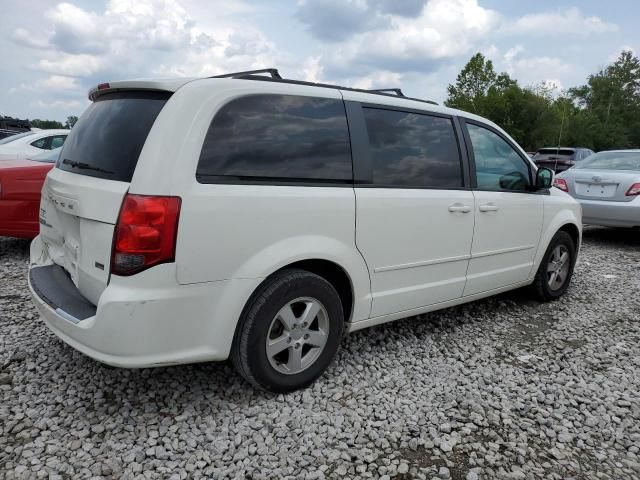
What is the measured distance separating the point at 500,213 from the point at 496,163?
1.40 feet

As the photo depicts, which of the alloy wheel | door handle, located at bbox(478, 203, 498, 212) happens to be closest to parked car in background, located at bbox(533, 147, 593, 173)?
door handle, located at bbox(478, 203, 498, 212)

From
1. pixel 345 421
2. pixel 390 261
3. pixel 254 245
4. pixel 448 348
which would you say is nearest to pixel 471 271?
pixel 448 348

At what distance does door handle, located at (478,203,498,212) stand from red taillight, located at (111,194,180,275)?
235 cm

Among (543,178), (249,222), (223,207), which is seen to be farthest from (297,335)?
(543,178)

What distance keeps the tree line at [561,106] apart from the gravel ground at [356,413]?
34.6 m

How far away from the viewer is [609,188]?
7570 mm

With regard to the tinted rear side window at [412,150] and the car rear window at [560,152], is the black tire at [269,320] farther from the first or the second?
the car rear window at [560,152]

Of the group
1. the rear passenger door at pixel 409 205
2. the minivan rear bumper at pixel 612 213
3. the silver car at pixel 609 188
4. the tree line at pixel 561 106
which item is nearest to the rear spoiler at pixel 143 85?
the rear passenger door at pixel 409 205

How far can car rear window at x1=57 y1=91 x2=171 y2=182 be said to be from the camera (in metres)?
2.49

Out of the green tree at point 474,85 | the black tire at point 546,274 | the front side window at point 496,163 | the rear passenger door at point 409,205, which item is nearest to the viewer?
the rear passenger door at point 409,205

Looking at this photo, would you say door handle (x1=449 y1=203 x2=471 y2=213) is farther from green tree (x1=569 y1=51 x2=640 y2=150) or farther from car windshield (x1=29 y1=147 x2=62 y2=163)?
green tree (x1=569 y1=51 x2=640 y2=150)

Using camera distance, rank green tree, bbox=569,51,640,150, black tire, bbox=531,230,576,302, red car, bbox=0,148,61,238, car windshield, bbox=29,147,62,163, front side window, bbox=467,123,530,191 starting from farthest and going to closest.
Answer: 1. green tree, bbox=569,51,640,150
2. car windshield, bbox=29,147,62,163
3. red car, bbox=0,148,61,238
4. black tire, bbox=531,230,576,302
5. front side window, bbox=467,123,530,191

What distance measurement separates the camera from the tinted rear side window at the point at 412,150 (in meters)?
3.15

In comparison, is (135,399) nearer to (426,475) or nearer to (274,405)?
(274,405)
